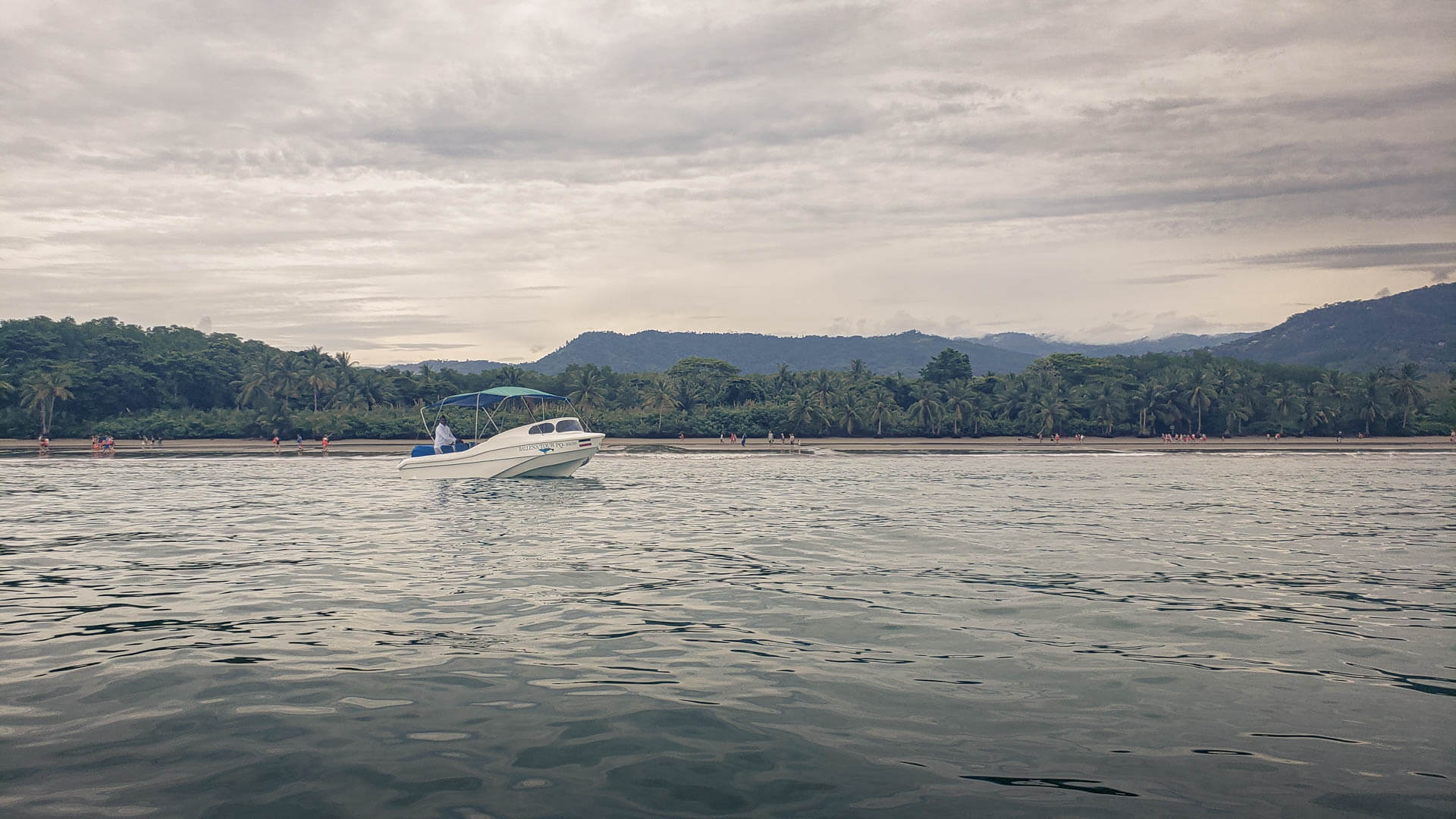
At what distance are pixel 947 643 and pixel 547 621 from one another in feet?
15.3

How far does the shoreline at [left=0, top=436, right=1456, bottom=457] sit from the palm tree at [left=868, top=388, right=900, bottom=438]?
15.1 ft

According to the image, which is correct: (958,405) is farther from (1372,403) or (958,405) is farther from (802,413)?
(1372,403)

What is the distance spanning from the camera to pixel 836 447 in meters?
99.7

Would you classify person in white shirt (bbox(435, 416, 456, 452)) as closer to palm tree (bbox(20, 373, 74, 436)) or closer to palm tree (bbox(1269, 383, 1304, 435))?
palm tree (bbox(20, 373, 74, 436))

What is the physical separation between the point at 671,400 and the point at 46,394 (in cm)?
6983

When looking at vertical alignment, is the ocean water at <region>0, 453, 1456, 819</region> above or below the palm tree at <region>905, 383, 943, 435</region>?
below

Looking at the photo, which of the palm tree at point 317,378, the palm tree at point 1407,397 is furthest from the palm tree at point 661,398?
the palm tree at point 1407,397

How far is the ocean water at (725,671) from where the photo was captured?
239 inches

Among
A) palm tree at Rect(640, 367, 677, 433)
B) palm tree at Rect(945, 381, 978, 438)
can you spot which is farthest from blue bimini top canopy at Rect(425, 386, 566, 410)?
palm tree at Rect(945, 381, 978, 438)

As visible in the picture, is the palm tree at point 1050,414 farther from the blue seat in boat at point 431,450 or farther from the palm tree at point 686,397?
the blue seat in boat at point 431,450

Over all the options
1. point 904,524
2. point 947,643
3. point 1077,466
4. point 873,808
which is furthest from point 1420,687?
point 1077,466

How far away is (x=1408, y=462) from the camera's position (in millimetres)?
63875

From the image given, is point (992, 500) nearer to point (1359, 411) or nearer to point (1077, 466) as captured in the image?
point (1077, 466)

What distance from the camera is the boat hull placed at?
3797cm
